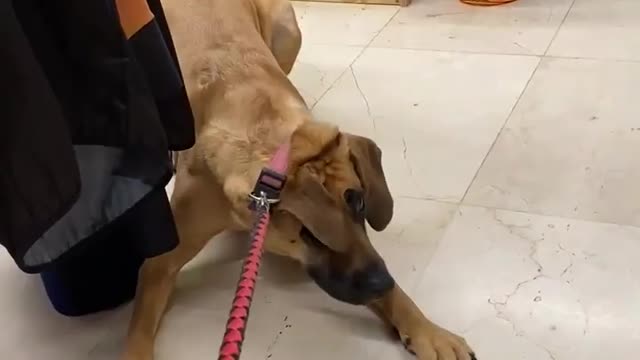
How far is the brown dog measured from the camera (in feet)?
4.67

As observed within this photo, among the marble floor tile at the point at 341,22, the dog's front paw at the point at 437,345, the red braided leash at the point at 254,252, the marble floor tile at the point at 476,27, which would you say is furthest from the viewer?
the marble floor tile at the point at 341,22

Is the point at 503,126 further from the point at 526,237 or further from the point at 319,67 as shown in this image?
the point at 319,67

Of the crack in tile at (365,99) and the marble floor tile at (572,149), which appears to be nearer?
the marble floor tile at (572,149)

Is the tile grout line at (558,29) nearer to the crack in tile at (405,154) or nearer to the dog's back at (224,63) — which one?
the crack in tile at (405,154)

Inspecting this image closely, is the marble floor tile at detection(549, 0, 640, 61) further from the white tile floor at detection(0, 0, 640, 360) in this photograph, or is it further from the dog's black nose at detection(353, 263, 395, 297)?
the dog's black nose at detection(353, 263, 395, 297)

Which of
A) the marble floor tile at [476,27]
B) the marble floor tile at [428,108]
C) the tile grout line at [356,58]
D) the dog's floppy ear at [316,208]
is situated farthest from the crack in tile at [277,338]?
the marble floor tile at [476,27]

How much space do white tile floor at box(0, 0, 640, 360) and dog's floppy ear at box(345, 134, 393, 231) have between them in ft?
0.66

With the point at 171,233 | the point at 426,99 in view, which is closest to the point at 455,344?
the point at 171,233

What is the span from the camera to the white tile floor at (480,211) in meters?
1.60

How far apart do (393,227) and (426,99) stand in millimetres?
531

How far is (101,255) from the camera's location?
166 cm

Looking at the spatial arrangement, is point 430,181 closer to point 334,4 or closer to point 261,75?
point 261,75

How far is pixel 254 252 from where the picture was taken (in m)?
1.22

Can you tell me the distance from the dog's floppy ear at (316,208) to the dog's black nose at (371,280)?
5cm
